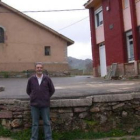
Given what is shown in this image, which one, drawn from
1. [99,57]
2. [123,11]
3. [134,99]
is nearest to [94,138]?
[134,99]

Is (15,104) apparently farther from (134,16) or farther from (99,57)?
(99,57)

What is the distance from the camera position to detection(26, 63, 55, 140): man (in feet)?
20.5

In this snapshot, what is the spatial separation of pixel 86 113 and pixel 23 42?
21.5 meters

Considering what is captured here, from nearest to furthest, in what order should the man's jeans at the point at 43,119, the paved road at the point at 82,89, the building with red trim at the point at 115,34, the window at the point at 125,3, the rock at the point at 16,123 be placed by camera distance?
1. the man's jeans at the point at 43,119
2. the rock at the point at 16,123
3. the paved road at the point at 82,89
4. the building with red trim at the point at 115,34
5. the window at the point at 125,3

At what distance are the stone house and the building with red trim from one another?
8.50 m

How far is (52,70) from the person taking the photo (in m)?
28.7

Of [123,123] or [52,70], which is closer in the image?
[123,123]

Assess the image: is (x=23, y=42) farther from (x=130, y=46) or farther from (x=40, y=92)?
(x=40, y=92)

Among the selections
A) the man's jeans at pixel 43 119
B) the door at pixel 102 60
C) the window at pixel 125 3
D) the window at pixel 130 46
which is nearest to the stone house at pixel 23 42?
the door at pixel 102 60

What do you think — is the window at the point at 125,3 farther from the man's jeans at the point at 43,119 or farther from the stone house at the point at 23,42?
the stone house at the point at 23,42

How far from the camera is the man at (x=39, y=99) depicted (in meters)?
6.25

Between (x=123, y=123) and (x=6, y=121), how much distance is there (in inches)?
117

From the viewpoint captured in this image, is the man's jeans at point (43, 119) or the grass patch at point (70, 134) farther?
the grass patch at point (70, 134)

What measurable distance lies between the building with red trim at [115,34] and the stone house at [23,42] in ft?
27.9
